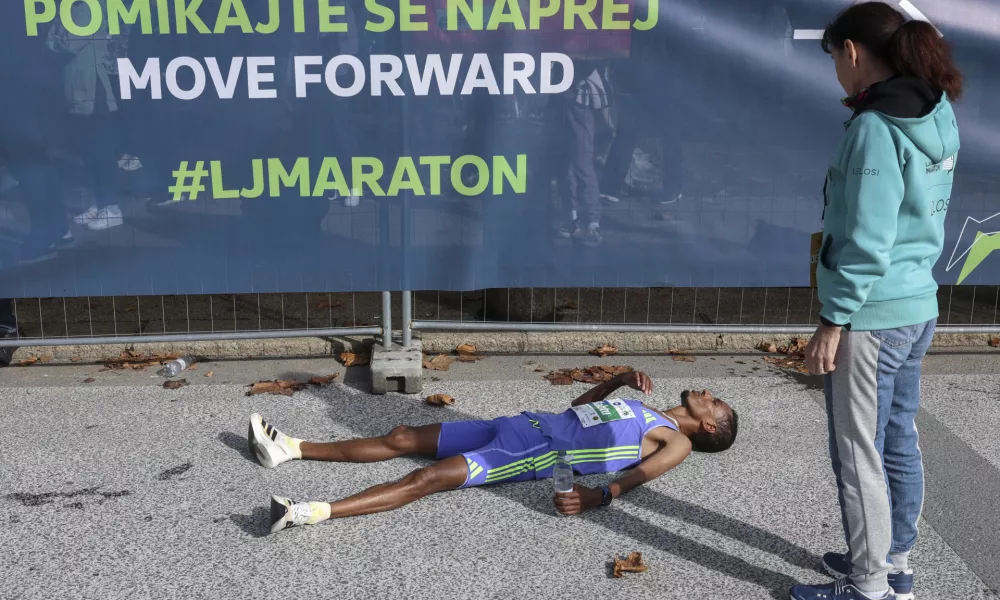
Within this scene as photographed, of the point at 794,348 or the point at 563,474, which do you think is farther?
the point at 794,348

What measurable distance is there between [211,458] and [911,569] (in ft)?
10.1

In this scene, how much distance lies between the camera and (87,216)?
5.35 m

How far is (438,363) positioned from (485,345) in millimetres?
399

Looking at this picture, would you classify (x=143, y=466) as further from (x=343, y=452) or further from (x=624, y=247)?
(x=624, y=247)

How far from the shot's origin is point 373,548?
373 cm

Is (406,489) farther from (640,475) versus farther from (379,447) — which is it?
(640,475)

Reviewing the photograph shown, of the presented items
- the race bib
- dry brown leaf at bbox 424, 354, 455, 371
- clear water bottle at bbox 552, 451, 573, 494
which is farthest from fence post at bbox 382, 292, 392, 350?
clear water bottle at bbox 552, 451, 573, 494

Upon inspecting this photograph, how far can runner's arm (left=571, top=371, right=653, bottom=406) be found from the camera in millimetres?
4355

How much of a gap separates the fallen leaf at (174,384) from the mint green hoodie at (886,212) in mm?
3858

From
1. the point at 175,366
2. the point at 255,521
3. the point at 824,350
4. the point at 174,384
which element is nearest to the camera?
the point at 824,350

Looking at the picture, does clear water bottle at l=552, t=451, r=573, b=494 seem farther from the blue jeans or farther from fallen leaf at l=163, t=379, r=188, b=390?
fallen leaf at l=163, t=379, r=188, b=390

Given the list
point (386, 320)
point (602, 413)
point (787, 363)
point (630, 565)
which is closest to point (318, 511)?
point (630, 565)

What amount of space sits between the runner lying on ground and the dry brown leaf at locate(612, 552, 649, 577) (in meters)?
0.38

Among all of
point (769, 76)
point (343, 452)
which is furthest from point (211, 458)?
point (769, 76)
